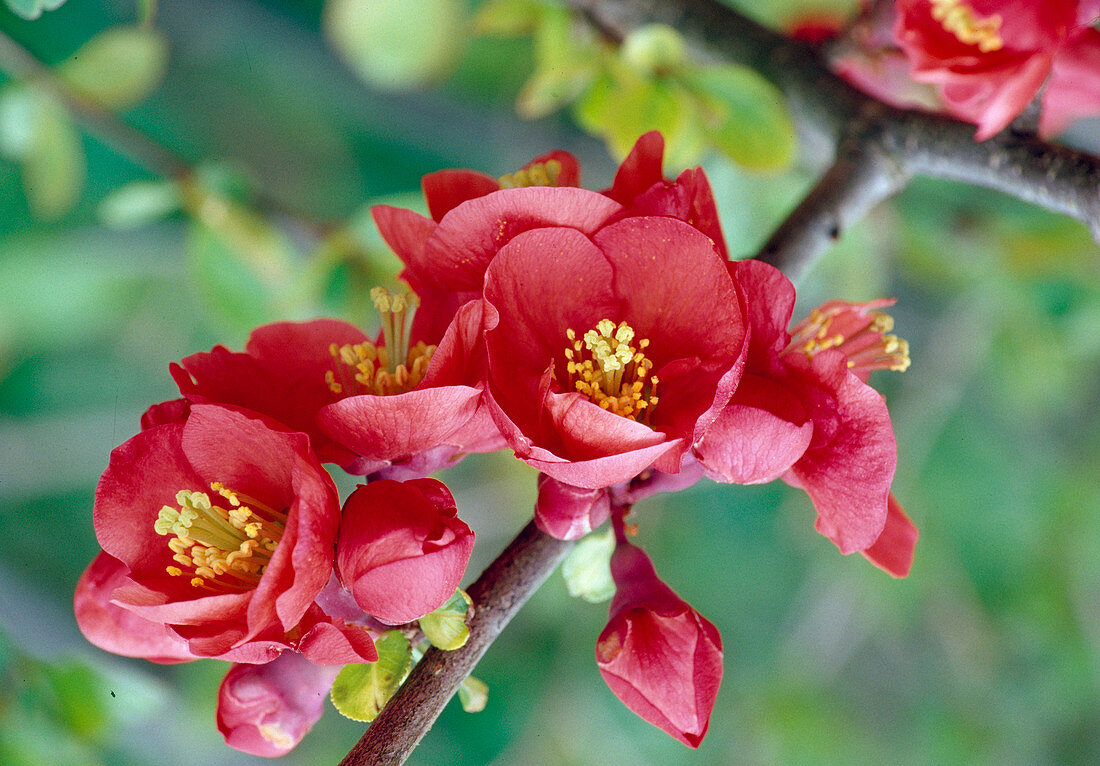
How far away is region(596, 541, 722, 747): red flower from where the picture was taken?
35 centimetres

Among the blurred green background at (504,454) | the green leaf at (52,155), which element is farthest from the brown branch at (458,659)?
the green leaf at (52,155)

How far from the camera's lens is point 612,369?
373mm

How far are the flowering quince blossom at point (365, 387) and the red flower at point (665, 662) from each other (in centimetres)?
10

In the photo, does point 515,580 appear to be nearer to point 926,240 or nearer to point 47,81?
point 47,81

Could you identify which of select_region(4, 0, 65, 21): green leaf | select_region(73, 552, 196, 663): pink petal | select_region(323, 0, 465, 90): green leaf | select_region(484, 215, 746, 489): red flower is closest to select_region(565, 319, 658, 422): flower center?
select_region(484, 215, 746, 489): red flower

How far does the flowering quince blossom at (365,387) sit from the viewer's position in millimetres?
341

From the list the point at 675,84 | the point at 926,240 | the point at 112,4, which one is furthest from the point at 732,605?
the point at 112,4

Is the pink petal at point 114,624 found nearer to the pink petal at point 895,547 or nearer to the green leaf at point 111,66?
the pink petal at point 895,547

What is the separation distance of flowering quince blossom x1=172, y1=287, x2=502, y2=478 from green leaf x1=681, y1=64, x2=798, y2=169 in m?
0.31

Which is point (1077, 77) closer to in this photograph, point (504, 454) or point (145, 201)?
point (145, 201)

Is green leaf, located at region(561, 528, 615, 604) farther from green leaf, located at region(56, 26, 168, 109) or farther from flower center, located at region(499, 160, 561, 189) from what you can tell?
green leaf, located at region(56, 26, 168, 109)

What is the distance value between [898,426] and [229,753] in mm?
1085

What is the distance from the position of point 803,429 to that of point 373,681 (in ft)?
0.73

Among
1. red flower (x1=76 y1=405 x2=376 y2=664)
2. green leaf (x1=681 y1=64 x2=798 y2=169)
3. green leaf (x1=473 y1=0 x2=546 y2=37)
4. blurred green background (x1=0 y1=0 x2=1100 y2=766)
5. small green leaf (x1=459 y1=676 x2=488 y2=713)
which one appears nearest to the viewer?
red flower (x1=76 y1=405 x2=376 y2=664)
